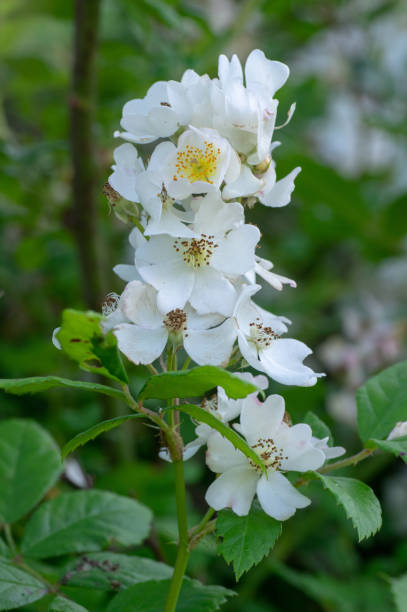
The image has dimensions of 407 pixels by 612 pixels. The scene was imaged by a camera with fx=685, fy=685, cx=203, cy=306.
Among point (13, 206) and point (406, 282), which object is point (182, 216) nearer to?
point (13, 206)

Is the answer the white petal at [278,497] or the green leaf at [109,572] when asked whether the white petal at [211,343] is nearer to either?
the white petal at [278,497]

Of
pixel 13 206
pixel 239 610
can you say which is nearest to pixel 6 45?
pixel 13 206

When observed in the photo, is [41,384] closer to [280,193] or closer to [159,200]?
[159,200]

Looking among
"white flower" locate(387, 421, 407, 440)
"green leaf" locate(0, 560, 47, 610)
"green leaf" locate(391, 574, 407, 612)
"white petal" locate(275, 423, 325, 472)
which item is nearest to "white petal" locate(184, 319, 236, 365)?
"white petal" locate(275, 423, 325, 472)

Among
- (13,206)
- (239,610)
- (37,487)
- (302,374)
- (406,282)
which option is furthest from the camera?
(406,282)

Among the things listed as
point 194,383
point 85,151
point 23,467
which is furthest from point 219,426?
point 85,151

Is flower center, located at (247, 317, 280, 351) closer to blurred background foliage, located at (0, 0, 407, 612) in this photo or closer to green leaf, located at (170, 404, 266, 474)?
green leaf, located at (170, 404, 266, 474)
